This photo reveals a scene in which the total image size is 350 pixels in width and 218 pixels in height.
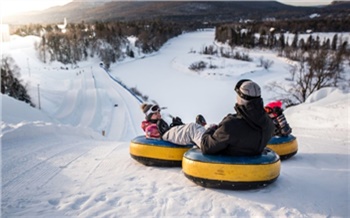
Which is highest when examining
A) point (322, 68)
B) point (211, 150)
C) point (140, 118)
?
point (211, 150)

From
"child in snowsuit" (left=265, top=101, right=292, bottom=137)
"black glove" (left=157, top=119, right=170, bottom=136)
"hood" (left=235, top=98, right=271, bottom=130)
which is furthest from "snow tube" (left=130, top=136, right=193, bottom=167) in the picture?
"child in snowsuit" (left=265, top=101, right=292, bottom=137)

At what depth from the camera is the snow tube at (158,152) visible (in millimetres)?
5652

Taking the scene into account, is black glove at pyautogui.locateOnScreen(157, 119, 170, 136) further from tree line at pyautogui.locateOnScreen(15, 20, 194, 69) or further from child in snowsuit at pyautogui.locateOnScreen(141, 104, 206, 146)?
tree line at pyautogui.locateOnScreen(15, 20, 194, 69)

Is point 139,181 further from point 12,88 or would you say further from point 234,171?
point 12,88

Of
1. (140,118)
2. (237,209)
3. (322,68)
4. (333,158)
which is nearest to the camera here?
(237,209)

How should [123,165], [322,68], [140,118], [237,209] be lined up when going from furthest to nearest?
1. [140,118]
2. [322,68]
3. [123,165]
4. [237,209]

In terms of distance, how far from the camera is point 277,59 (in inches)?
3127

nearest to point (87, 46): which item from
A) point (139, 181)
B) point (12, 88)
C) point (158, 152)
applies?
point (12, 88)

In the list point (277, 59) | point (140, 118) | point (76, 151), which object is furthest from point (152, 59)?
point (76, 151)

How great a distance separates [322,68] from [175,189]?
90.0 ft

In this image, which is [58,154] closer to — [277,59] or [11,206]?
[11,206]

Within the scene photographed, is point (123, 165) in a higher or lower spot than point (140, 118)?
higher

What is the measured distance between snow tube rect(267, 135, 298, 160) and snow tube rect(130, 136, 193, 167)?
1.89 meters

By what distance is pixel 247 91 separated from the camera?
4430 mm
